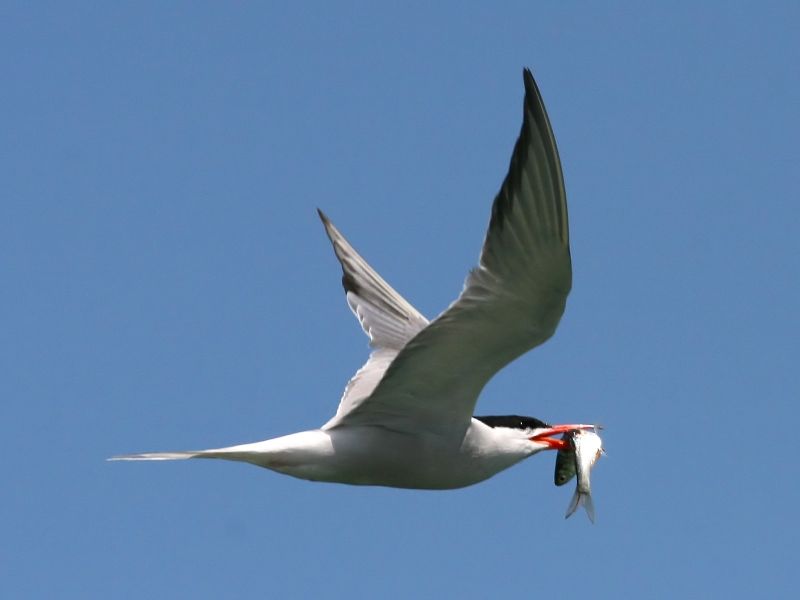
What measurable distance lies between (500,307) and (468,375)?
78 centimetres

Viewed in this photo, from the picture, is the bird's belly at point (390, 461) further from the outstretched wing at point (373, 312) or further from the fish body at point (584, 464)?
the outstretched wing at point (373, 312)

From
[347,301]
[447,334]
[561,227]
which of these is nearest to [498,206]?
[561,227]

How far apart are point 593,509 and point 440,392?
5.00 feet

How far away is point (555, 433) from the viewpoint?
827 centimetres

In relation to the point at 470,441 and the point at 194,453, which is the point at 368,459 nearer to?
the point at 470,441

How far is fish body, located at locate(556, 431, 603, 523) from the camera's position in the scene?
26.6 ft

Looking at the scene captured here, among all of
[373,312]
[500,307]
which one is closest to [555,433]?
[373,312]

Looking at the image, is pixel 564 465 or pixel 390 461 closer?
pixel 390 461

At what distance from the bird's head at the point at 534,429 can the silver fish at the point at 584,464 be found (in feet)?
0.24

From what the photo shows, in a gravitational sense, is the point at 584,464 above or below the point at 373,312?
below

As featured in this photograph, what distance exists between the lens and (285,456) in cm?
718

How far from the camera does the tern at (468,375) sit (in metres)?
6.02

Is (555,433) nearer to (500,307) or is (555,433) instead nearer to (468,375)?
(468,375)

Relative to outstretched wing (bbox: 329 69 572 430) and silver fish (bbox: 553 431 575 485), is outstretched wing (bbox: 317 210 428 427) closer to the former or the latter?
outstretched wing (bbox: 329 69 572 430)
